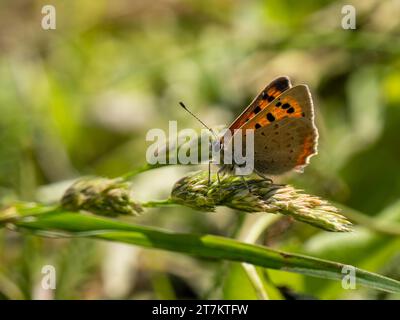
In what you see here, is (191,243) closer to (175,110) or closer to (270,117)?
(270,117)

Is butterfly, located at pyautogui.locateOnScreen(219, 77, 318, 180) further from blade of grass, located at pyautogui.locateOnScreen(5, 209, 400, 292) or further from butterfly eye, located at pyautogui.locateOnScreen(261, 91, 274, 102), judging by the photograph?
blade of grass, located at pyautogui.locateOnScreen(5, 209, 400, 292)

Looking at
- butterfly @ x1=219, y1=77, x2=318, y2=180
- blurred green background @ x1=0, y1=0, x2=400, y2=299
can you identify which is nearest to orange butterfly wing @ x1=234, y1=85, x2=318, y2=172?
butterfly @ x1=219, y1=77, x2=318, y2=180

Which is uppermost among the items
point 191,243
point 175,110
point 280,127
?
point 175,110

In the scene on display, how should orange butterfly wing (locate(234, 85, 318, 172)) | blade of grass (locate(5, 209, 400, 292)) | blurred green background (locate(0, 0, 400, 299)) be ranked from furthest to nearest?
blurred green background (locate(0, 0, 400, 299)) → orange butterfly wing (locate(234, 85, 318, 172)) → blade of grass (locate(5, 209, 400, 292))

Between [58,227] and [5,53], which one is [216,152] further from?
[5,53]

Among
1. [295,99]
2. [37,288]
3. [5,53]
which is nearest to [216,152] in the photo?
[295,99]

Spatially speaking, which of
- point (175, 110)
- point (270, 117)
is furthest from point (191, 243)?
point (175, 110)

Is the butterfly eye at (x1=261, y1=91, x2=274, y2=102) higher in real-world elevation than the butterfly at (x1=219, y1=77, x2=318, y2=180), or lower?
higher
